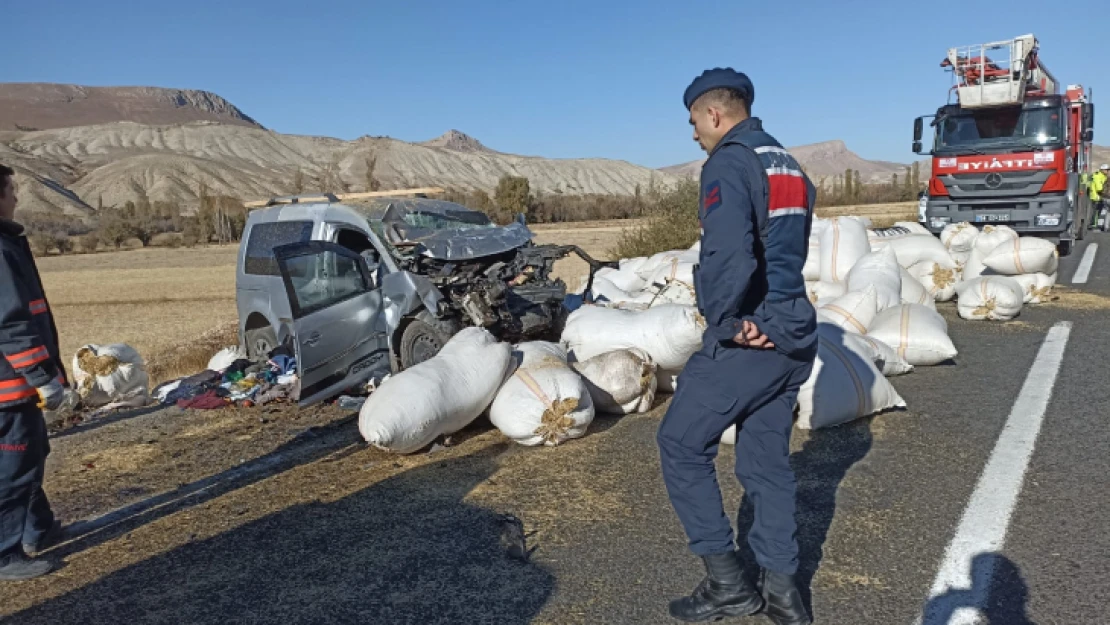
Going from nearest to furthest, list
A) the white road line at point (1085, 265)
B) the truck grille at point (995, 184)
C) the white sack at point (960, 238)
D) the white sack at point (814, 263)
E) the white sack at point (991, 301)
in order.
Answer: the white sack at point (991, 301)
the white sack at point (814, 263)
the white sack at point (960, 238)
the white road line at point (1085, 265)
the truck grille at point (995, 184)

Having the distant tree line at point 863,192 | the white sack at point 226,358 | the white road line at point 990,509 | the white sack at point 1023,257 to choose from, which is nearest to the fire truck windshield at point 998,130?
the white sack at point 1023,257

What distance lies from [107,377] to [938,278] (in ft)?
30.5

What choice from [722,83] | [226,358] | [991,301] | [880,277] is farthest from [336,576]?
[991,301]

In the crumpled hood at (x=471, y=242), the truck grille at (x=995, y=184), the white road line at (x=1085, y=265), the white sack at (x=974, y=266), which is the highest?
the truck grille at (x=995, y=184)

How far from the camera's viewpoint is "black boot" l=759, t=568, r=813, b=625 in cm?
276

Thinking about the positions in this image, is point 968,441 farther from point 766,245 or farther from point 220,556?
point 220,556

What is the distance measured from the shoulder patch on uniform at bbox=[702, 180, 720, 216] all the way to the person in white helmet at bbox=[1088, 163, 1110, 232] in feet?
67.1

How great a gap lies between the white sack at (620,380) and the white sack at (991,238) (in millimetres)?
6661

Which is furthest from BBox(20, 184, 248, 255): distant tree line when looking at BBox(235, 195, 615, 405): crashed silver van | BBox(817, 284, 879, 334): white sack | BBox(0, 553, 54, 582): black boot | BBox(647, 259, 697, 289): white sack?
BBox(0, 553, 54, 582): black boot

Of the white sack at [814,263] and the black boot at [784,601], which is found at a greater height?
the white sack at [814,263]

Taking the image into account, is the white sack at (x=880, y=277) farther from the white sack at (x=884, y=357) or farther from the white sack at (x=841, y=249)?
the white sack at (x=884, y=357)

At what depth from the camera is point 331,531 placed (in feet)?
13.1

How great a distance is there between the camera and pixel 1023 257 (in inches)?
374

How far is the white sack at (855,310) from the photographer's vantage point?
6.75 metres
